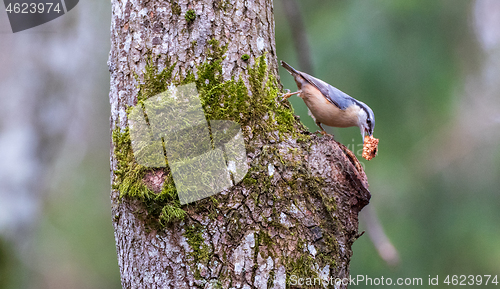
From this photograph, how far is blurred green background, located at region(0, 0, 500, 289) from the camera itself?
3.01 metres

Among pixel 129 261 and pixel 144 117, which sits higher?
pixel 144 117

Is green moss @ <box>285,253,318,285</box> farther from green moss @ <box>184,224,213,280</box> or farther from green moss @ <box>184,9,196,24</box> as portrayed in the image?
green moss @ <box>184,9,196,24</box>

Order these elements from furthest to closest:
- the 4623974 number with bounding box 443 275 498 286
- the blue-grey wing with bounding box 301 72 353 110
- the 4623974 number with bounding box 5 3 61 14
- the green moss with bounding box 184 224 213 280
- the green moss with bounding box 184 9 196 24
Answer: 1. the 4623974 number with bounding box 443 275 498 286
2. the 4623974 number with bounding box 5 3 61 14
3. the blue-grey wing with bounding box 301 72 353 110
4. the green moss with bounding box 184 9 196 24
5. the green moss with bounding box 184 224 213 280

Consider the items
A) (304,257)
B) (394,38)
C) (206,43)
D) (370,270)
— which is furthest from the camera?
(370,270)

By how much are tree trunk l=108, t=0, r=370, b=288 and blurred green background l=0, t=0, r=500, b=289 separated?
138 cm

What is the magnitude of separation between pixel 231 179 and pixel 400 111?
2.36 m

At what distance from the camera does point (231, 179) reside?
4.17 feet

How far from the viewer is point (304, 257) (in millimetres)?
1269

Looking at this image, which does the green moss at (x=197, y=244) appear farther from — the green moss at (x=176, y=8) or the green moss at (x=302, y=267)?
the green moss at (x=176, y=8)

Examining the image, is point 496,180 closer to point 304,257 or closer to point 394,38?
point 394,38

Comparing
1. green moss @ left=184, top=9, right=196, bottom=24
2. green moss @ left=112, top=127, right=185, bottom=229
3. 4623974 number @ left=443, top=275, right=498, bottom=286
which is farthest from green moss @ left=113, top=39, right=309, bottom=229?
4623974 number @ left=443, top=275, right=498, bottom=286

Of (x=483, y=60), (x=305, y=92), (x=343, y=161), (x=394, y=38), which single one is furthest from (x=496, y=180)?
(x=343, y=161)

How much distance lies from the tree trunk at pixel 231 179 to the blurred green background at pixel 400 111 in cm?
138

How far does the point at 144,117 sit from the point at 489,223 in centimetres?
340
